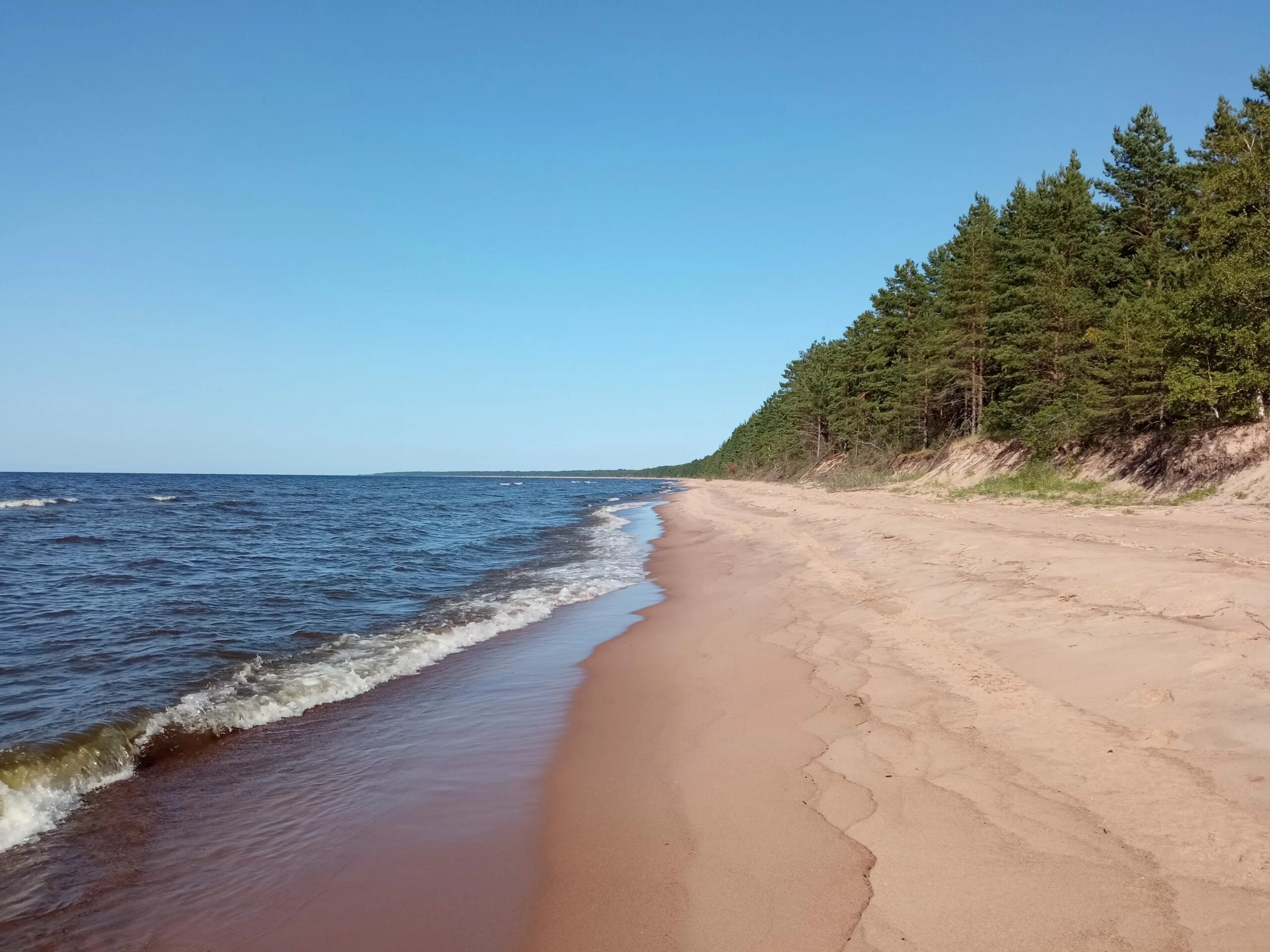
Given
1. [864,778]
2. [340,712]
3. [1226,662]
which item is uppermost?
[1226,662]

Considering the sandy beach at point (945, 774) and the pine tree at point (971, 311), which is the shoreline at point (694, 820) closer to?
the sandy beach at point (945, 774)

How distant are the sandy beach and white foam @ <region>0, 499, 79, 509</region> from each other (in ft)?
172

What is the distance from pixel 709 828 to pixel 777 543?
14.9 meters

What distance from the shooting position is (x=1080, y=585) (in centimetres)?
824

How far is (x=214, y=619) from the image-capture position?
445 inches

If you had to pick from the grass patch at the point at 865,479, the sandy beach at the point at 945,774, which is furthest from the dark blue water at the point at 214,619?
the grass patch at the point at 865,479

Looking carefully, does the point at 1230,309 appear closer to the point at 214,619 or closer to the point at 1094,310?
the point at 1094,310

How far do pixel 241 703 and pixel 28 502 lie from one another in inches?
2186

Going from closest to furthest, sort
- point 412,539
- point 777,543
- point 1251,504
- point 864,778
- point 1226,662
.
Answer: point 864,778 < point 1226,662 < point 1251,504 < point 777,543 < point 412,539

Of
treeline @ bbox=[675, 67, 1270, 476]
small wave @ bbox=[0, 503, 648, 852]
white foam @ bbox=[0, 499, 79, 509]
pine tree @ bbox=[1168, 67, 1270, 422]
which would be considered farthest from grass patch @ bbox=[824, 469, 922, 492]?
white foam @ bbox=[0, 499, 79, 509]

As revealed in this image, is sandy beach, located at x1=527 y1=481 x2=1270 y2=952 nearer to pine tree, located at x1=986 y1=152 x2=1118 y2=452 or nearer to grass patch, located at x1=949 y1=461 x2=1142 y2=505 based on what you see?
grass patch, located at x1=949 y1=461 x2=1142 y2=505

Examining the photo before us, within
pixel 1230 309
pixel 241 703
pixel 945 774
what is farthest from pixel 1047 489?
pixel 241 703

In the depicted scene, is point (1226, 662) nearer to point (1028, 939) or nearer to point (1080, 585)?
point (1080, 585)

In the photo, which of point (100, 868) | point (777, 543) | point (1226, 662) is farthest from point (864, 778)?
point (777, 543)
